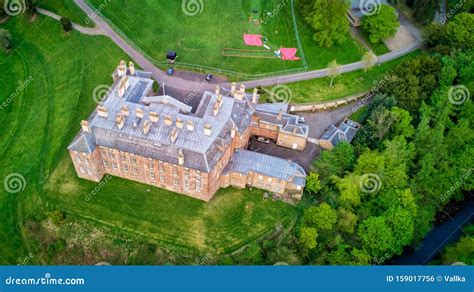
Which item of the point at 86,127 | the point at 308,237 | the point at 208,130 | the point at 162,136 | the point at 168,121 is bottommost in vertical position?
the point at 86,127

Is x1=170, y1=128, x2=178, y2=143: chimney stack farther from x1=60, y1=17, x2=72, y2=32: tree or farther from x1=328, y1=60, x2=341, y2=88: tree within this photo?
x1=60, y1=17, x2=72, y2=32: tree

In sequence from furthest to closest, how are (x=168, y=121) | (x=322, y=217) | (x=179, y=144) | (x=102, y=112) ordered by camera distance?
(x=322, y=217)
(x=102, y=112)
(x=168, y=121)
(x=179, y=144)

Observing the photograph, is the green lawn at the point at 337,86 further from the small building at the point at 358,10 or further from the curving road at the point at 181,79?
the small building at the point at 358,10

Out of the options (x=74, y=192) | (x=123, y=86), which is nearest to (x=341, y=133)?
(x=123, y=86)

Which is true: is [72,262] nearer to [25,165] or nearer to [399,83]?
[25,165]

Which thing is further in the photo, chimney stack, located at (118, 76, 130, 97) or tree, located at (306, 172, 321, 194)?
tree, located at (306, 172, 321, 194)

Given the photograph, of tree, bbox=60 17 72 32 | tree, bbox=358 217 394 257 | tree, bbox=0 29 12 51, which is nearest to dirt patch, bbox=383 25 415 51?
tree, bbox=358 217 394 257

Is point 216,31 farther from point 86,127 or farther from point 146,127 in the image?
point 86,127
